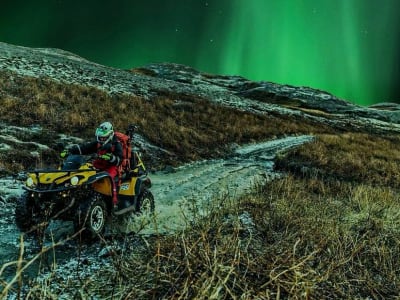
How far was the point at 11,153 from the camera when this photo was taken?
12.4 meters

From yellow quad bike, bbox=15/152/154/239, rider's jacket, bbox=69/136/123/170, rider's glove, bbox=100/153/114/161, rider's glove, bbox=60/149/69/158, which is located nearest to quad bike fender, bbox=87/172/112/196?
yellow quad bike, bbox=15/152/154/239

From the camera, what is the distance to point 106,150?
329 inches

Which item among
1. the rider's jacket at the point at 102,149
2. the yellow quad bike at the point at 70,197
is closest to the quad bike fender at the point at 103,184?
the yellow quad bike at the point at 70,197

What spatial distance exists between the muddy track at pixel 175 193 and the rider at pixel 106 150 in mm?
1085

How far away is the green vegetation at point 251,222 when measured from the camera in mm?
3076

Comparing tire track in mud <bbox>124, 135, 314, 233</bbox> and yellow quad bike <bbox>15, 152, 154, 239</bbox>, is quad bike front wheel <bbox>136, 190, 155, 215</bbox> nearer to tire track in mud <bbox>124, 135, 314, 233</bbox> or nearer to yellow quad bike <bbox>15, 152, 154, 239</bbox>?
tire track in mud <bbox>124, 135, 314, 233</bbox>

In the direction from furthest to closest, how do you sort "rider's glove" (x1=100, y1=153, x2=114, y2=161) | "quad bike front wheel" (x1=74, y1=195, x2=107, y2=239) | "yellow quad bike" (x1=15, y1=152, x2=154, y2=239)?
1. "rider's glove" (x1=100, y1=153, x2=114, y2=161)
2. "yellow quad bike" (x1=15, y1=152, x2=154, y2=239)
3. "quad bike front wheel" (x1=74, y1=195, x2=107, y2=239)

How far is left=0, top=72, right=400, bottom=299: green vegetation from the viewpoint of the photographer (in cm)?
308

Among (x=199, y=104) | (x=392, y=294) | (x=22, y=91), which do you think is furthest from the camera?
(x=199, y=104)

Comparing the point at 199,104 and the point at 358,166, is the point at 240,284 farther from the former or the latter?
the point at 199,104

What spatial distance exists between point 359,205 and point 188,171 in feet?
25.5

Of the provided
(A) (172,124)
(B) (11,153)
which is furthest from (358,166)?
(B) (11,153)

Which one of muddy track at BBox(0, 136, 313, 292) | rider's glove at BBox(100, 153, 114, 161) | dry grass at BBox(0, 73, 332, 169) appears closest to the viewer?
muddy track at BBox(0, 136, 313, 292)

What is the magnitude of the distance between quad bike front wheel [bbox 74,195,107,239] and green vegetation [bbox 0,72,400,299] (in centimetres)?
84
